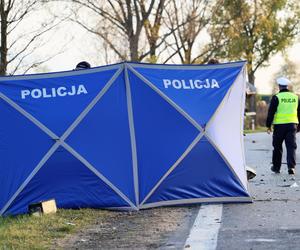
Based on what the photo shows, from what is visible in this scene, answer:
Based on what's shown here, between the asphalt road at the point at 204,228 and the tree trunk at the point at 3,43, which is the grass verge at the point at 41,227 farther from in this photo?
the tree trunk at the point at 3,43

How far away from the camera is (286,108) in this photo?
1316 centimetres

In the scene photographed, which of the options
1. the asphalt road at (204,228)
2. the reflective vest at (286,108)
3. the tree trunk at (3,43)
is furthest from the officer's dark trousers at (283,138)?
the tree trunk at (3,43)

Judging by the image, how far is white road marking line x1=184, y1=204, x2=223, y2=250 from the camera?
6727mm

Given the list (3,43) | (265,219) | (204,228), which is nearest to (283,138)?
(265,219)

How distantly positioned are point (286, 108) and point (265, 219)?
17.9 ft

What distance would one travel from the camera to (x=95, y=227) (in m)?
7.88

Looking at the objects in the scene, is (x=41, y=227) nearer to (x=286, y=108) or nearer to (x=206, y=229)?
(x=206, y=229)

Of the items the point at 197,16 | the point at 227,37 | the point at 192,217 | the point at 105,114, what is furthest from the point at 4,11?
the point at 227,37

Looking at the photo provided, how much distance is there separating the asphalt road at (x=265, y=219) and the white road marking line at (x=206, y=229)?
0.23 feet

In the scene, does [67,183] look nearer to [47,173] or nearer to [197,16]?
[47,173]

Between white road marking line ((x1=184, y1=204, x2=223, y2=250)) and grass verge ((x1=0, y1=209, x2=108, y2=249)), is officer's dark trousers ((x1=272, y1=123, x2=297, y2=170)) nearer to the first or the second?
white road marking line ((x1=184, y1=204, x2=223, y2=250))

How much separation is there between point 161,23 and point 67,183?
2902cm

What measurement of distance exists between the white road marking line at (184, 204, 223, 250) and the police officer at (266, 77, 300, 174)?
4343 mm

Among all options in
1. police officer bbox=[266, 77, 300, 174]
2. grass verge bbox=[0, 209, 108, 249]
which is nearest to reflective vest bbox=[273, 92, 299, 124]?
police officer bbox=[266, 77, 300, 174]
